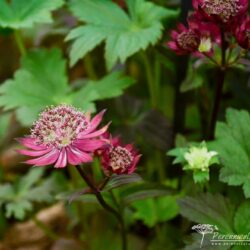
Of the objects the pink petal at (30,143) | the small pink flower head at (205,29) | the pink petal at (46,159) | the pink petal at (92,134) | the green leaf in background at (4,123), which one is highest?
the small pink flower head at (205,29)

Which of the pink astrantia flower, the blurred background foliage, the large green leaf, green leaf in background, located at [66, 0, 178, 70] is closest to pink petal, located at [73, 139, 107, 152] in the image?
the pink astrantia flower

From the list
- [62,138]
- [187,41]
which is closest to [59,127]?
[62,138]

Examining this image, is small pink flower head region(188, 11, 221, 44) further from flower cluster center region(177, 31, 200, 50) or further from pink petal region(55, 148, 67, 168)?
pink petal region(55, 148, 67, 168)

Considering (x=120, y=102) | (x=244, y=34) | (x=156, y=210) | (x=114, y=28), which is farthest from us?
(x=120, y=102)

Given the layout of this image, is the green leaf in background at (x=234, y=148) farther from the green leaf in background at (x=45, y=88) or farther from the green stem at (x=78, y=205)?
the green stem at (x=78, y=205)

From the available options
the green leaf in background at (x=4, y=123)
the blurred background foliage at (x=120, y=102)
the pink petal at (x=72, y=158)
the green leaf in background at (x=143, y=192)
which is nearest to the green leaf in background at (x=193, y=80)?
the blurred background foliage at (x=120, y=102)

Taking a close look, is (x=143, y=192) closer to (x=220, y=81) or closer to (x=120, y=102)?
(x=220, y=81)
